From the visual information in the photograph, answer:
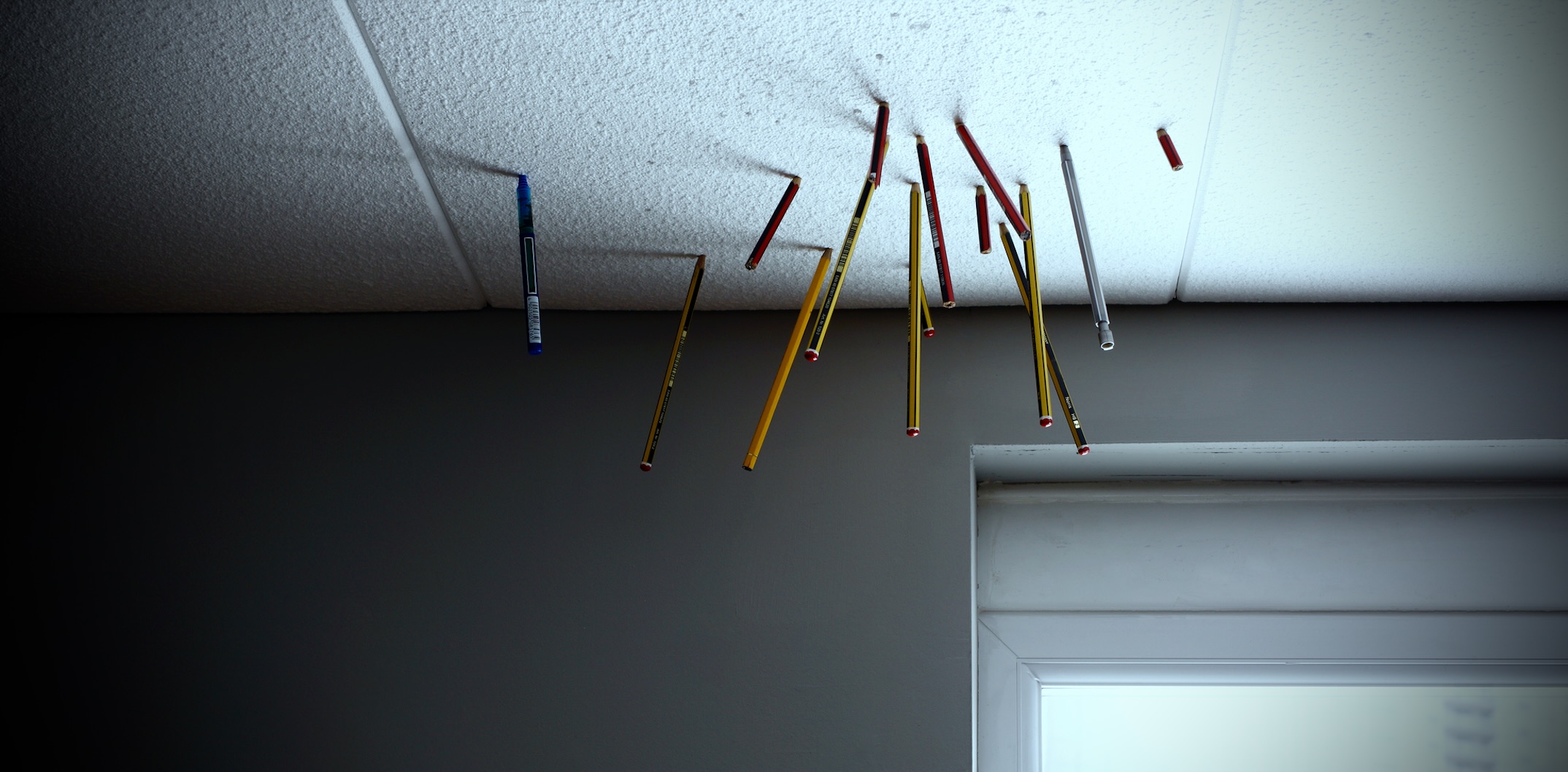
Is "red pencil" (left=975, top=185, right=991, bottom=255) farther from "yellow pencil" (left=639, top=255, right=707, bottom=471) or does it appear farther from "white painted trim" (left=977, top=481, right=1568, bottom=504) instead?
"white painted trim" (left=977, top=481, right=1568, bottom=504)

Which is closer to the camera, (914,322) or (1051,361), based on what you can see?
(914,322)

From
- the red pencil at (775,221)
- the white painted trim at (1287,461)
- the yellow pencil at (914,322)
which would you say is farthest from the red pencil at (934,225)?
the white painted trim at (1287,461)

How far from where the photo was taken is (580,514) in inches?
50.4

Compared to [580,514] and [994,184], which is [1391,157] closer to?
→ [994,184]

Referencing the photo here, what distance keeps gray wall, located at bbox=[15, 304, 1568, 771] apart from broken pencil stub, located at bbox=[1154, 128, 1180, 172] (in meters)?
0.33

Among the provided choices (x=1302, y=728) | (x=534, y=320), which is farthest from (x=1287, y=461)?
(x=534, y=320)

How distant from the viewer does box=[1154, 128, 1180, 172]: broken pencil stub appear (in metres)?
0.96

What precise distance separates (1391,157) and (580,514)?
0.96 m

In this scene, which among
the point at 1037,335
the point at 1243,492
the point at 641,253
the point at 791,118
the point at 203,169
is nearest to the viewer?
the point at 1037,335

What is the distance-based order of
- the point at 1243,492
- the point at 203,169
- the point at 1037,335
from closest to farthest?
the point at 1037,335 < the point at 203,169 < the point at 1243,492

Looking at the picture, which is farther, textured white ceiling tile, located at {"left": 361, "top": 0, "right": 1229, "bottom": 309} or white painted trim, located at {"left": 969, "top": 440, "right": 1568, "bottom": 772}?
white painted trim, located at {"left": 969, "top": 440, "right": 1568, "bottom": 772}

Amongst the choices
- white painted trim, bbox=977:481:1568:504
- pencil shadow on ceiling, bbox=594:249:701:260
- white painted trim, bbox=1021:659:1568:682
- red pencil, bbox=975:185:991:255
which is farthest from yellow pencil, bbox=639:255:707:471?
white painted trim, bbox=1021:659:1568:682

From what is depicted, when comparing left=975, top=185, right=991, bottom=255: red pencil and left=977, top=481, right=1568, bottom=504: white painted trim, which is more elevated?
left=975, top=185, right=991, bottom=255: red pencil

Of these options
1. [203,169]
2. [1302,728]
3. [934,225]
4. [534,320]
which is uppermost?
[203,169]
